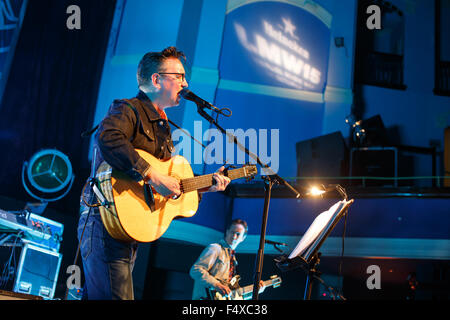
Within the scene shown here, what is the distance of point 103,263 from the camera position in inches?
87.1

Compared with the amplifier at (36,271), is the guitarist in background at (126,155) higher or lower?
higher

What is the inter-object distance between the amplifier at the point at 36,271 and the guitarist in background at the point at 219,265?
1.47 m

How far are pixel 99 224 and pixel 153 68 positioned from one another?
3.27ft

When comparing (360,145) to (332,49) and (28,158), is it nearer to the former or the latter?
(332,49)

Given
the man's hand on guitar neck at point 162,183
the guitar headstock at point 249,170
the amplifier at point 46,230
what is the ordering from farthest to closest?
the amplifier at point 46,230, the guitar headstock at point 249,170, the man's hand on guitar neck at point 162,183

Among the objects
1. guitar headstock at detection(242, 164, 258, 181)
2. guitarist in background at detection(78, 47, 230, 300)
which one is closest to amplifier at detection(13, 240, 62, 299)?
guitarist in background at detection(78, 47, 230, 300)

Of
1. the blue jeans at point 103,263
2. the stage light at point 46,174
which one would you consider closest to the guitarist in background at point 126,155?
the blue jeans at point 103,263

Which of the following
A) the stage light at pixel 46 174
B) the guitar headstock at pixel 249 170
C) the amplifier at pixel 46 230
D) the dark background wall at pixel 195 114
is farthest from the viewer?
the dark background wall at pixel 195 114

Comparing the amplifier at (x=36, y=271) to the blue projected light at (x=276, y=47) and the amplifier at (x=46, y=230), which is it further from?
the blue projected light at (x=276, y=47)

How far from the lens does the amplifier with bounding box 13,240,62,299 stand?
4188 millimetres

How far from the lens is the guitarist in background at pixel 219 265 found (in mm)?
5000

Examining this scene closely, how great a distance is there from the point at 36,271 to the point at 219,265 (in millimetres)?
1941

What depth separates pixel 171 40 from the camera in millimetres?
6961

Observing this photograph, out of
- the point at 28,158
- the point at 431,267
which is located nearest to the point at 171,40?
the point at 28,158
